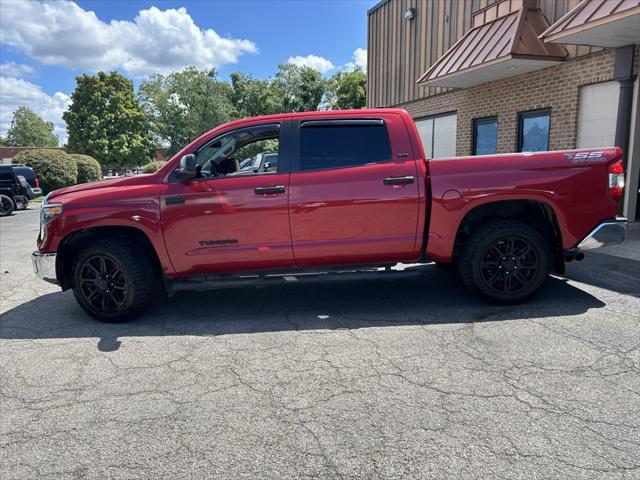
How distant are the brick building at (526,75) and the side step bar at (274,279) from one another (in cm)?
528

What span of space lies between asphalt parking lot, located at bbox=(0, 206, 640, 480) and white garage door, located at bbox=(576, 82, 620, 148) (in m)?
4.68

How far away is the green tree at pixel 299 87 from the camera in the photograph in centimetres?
5225

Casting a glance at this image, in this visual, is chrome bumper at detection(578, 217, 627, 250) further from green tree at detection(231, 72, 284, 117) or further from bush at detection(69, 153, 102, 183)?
green tree at detection(231, 72, 284, 117)

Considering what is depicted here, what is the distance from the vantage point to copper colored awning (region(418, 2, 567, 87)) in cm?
913

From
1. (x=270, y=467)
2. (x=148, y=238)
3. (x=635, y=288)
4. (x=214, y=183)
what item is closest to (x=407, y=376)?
(x=270, y=467)

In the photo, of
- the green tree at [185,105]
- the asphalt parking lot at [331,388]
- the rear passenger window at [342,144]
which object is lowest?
the asphalt parking lot at [331,388]

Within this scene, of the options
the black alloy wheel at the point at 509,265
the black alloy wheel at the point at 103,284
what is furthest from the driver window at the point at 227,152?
the black alloy wheel at the point at 509,265

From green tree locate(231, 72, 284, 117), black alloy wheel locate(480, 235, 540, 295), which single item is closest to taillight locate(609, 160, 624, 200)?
black alloy wheel locate(480, 235, 540, 295)

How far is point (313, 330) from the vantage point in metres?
4.37

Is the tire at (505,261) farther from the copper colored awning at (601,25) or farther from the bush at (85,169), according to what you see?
the bush at (85,169)

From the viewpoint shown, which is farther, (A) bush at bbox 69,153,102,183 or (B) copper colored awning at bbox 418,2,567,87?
(A) bush at bbox 69,153,102,183

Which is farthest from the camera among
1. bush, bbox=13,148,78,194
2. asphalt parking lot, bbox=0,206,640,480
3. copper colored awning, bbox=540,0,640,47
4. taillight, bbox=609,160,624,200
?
bush, bbox=13,148,78,194

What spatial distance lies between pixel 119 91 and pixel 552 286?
53388mm

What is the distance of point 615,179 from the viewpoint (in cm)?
457
